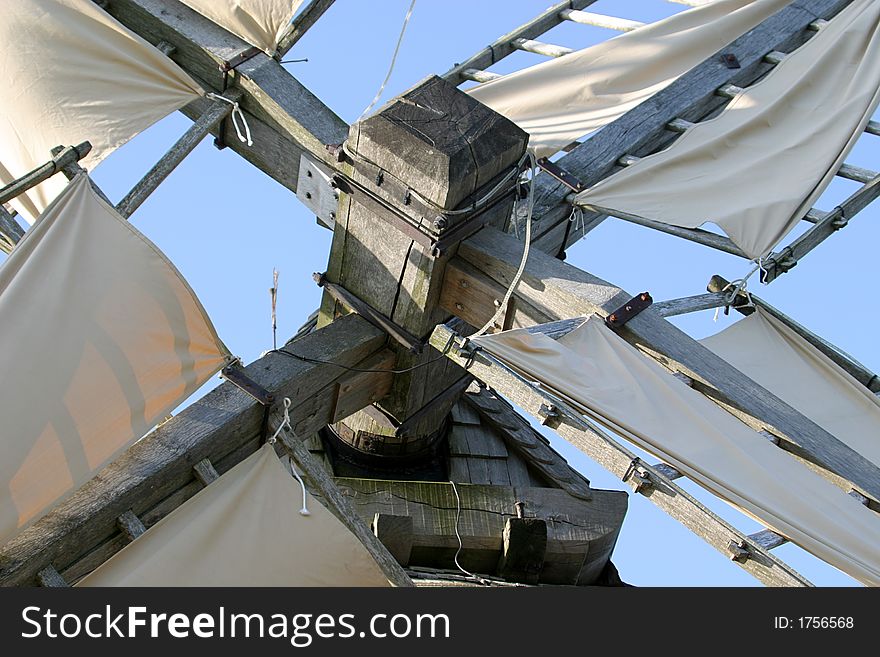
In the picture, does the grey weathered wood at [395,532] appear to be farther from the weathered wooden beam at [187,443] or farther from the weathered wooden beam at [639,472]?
the weathered wooden beam at [639,472]

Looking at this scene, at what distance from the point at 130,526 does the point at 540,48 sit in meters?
3.98

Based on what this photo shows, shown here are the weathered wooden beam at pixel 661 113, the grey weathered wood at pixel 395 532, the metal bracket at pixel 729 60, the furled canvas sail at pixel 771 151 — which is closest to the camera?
the grey weathered wood at pixel 395 532

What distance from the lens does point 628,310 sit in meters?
5.55

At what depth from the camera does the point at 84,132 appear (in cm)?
649

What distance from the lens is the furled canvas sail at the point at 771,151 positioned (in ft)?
22.2

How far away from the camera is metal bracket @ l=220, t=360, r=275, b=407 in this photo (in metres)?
5.41

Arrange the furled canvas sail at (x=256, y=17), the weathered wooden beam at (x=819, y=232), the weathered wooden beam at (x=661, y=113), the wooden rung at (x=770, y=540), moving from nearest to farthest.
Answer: the wooden rung at (x=770, y=540) < the weathered wooden beam at (x=661, y=113) < the furled canvas sail at (x=256, y=17) < the weathered wooden beam at (x=819, y=232)

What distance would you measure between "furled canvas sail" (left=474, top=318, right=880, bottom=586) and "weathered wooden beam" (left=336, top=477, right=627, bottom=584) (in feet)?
4.27

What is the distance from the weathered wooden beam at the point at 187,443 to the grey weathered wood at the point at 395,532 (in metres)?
0.51

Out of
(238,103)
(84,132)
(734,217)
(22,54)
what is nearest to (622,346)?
(734,217)

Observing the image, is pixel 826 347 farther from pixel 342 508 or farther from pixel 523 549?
pixel 342 508

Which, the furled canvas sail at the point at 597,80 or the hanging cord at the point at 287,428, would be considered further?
the furled canvas sail at the point at 597,80

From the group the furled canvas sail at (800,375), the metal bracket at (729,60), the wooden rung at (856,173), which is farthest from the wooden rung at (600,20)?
the furled canvas sail at (800,375)
